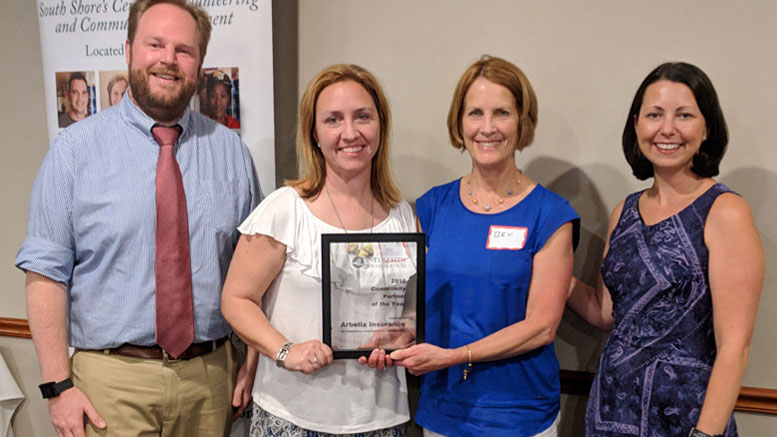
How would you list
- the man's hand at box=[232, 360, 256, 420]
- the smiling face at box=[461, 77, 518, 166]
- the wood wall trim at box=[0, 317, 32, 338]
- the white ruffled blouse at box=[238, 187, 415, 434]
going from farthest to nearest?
the wood wall trim at box=[0, 317, 32, 338] → the man's hand at box=[232, 360, 256, 420] → the smiling face at box=[461, 77, 518, 166] → the white ruffled blouse at box=[238, 187, 415, 434]

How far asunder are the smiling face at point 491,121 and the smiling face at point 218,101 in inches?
41.0

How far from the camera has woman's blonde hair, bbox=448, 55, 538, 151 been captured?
1812 mm

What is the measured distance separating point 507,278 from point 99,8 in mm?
1976

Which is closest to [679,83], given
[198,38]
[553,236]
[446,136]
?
[553,236]

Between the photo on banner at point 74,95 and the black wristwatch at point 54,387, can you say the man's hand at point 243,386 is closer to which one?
the black wristwatch at point 54,387

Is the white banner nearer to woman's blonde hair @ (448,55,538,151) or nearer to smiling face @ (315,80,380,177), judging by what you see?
smiling face @ (315,80,380,177)

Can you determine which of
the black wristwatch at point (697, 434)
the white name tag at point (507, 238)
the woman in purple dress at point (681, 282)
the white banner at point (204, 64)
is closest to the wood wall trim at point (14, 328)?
the white banner at point (204, 64)

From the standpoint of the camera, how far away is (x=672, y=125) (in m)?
1.70

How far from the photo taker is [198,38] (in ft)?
6.36

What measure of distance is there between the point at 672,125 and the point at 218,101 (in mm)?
1637

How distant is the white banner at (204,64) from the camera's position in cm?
234

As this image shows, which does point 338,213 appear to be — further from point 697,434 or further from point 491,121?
point 697,434

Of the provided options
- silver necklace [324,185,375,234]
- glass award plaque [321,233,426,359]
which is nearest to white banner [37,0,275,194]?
silver necklace [324,185,375,234]

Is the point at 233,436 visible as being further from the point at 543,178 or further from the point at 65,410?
the point at 543,178
